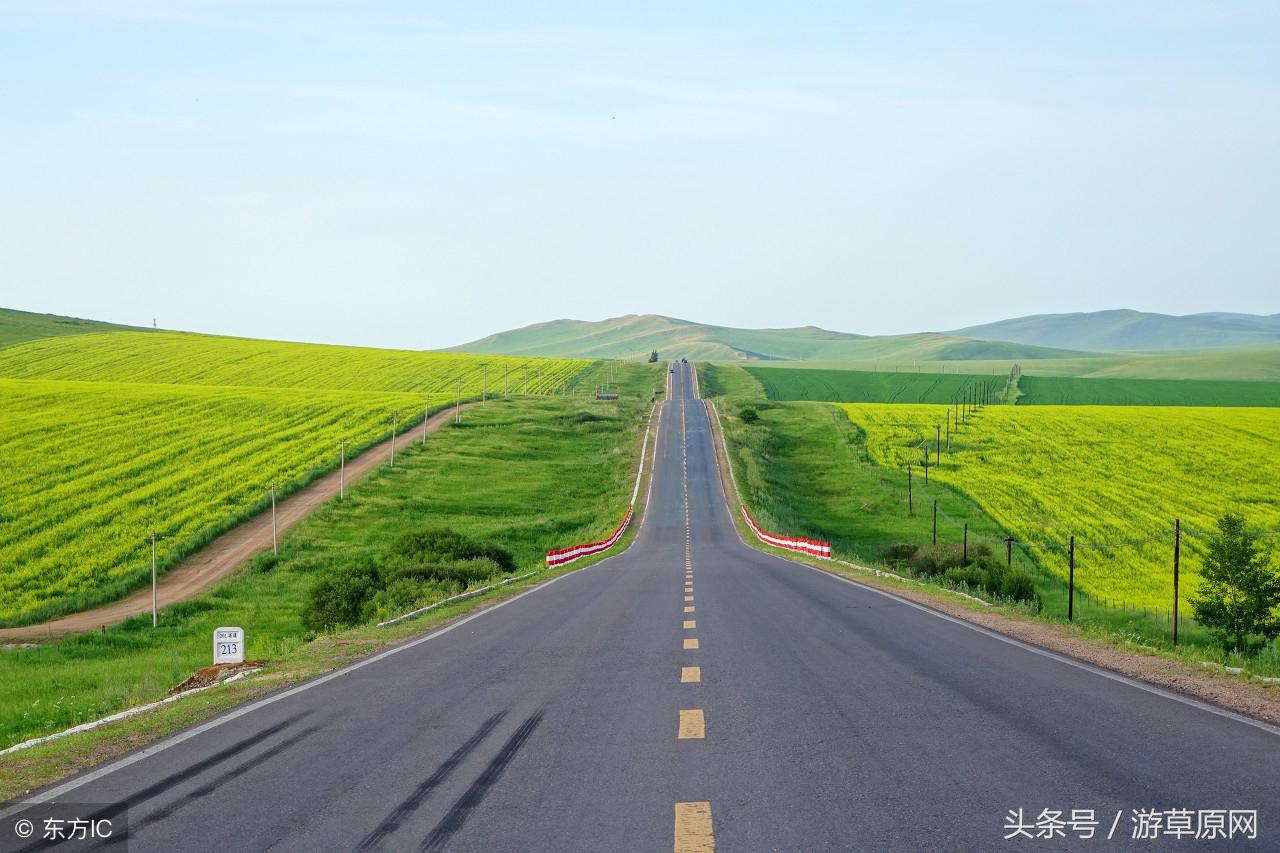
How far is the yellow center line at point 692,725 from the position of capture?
9586 millimetres

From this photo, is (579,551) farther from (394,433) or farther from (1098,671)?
(394,433)

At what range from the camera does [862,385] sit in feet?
561

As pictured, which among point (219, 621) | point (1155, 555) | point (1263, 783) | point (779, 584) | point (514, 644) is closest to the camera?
point (1263, 783)

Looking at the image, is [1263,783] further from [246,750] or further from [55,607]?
[55,607]

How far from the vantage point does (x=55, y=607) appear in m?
42.3

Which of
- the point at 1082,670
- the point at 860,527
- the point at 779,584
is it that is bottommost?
the point at 860,527

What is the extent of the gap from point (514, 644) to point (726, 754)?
8.12 meters

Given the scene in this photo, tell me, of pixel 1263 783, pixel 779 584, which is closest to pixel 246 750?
pixel 1263 783

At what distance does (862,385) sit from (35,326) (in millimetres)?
128550

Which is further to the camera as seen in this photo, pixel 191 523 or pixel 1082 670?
pixel 191 523

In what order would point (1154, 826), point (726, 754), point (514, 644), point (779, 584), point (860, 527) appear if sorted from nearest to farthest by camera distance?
point (1154, 826)
point (726, 754)
point (514, 644)
point (779, 584)
point (860, 527)

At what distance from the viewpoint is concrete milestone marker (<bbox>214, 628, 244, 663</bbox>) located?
696 inches

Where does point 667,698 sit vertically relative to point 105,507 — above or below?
above

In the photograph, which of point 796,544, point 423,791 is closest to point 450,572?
point 796,544
